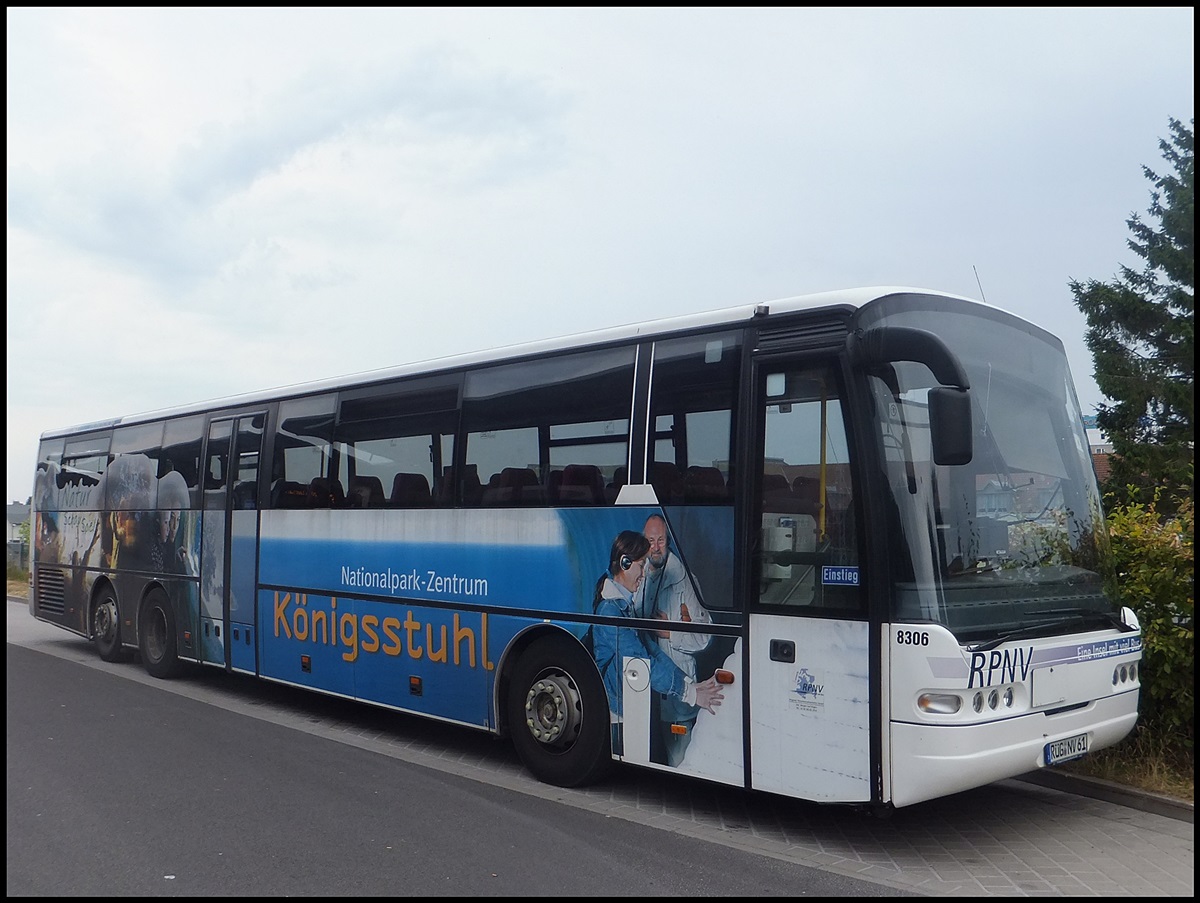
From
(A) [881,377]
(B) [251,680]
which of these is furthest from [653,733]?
(B) [251,680]

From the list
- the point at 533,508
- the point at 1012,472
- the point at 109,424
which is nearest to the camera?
the point at 1012,472

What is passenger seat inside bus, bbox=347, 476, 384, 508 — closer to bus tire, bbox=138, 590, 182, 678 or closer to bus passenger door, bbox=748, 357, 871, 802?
bus passenger door, bbox=748, 357, 871, 802

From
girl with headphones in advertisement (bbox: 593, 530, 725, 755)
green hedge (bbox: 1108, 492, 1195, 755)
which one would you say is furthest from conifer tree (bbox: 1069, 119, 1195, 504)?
girl with headphones in advertisement (bbox: 593, 530, 725, 755)

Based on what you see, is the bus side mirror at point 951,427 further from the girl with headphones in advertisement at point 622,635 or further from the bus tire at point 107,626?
the bus tire at point 107,626

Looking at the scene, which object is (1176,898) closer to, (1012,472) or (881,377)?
(1012,472)

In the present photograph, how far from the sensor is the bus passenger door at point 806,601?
20.0ft

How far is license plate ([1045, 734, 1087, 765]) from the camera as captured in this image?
20.6 ft

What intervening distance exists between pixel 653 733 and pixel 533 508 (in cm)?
190

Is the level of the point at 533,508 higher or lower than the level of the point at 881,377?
lower

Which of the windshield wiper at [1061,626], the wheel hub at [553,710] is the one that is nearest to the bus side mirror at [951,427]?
the windshield wiper at [1061,626]

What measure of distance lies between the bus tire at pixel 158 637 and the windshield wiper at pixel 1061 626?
33.3ft

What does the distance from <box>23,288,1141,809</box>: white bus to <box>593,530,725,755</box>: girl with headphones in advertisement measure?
0.02 meters

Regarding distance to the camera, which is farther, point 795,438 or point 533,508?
point 533,508

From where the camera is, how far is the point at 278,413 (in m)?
11.4
